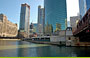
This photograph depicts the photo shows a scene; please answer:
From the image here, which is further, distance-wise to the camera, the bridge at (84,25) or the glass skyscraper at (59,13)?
the glass skyscraper at (59,13)

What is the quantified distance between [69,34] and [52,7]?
12339 centimetres

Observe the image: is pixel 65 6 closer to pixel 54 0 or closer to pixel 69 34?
pixel 54 0

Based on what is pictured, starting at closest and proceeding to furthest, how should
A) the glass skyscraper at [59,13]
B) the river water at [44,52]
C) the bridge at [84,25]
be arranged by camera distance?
the bridge at [84,25]
the river water at [44,52]
the glass skyscraper at [59,13]

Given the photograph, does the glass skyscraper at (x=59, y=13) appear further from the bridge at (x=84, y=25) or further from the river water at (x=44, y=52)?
the river water at (x=44, y=52)

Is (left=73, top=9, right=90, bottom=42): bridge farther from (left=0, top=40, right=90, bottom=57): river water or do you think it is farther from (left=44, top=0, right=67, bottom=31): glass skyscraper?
(left=44, top=0, right=67, bottom=31): glass skyscraper

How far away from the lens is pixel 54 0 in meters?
177

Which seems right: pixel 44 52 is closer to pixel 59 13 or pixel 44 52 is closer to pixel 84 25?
pixel 84 25

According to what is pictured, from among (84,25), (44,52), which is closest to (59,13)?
(84,25)

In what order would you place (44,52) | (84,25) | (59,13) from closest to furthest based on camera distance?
1. (84,25)
2. (44,52)
3. (59,13)

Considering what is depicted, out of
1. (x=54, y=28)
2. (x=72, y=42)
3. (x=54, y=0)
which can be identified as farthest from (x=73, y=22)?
(x=72, y=42)

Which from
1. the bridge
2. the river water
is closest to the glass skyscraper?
the bridge

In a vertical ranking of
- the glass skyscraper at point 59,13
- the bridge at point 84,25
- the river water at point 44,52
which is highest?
the glass skyscraper at point 59,13

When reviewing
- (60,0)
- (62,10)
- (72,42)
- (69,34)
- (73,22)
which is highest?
(60,0)

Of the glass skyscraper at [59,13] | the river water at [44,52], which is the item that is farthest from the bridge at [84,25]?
the glass skyscraper at [59,13]
